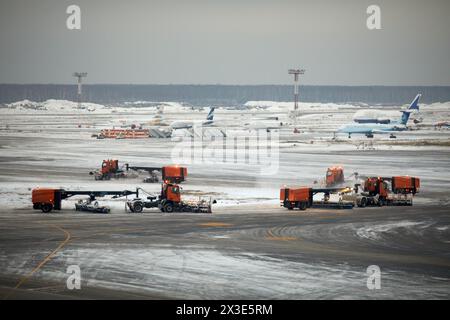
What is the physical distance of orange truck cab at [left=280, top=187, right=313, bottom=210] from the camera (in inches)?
2586

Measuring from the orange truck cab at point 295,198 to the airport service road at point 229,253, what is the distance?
1307mm

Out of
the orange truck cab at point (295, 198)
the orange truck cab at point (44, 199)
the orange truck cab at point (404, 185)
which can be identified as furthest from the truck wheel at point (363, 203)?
the orange truck cab at point (44, 199)

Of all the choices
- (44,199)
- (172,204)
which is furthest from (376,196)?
(44,199)

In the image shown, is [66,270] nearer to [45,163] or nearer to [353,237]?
[353,237]

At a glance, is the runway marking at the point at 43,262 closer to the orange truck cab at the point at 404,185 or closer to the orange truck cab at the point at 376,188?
the orange truck cab at the point at 376,188

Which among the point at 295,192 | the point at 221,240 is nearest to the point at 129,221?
the point at 221,240

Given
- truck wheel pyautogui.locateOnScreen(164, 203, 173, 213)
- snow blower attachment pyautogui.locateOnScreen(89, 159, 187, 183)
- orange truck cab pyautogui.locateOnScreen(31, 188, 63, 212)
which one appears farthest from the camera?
snow blower attachment pyautogui.locateOnScreen(89, 159, 187, 183)

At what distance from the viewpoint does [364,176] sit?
89.7 metres

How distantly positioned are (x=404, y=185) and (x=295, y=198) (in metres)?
13.3

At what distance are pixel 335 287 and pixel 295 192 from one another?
28.2 meters

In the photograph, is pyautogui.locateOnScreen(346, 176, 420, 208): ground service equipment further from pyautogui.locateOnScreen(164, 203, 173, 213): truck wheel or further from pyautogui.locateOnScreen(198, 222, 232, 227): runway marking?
pyautogui.locateOnScreen(164, 203, 173, 213): truck wheel

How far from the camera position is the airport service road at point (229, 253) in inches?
1476

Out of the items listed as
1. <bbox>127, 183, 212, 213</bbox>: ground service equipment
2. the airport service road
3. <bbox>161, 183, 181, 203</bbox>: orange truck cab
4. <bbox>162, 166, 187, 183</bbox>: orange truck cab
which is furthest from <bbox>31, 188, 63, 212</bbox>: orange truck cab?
<bbox>162, 166, 187, 183</bbox>: orange truck cab

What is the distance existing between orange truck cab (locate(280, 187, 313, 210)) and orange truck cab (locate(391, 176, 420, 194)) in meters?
10.8
